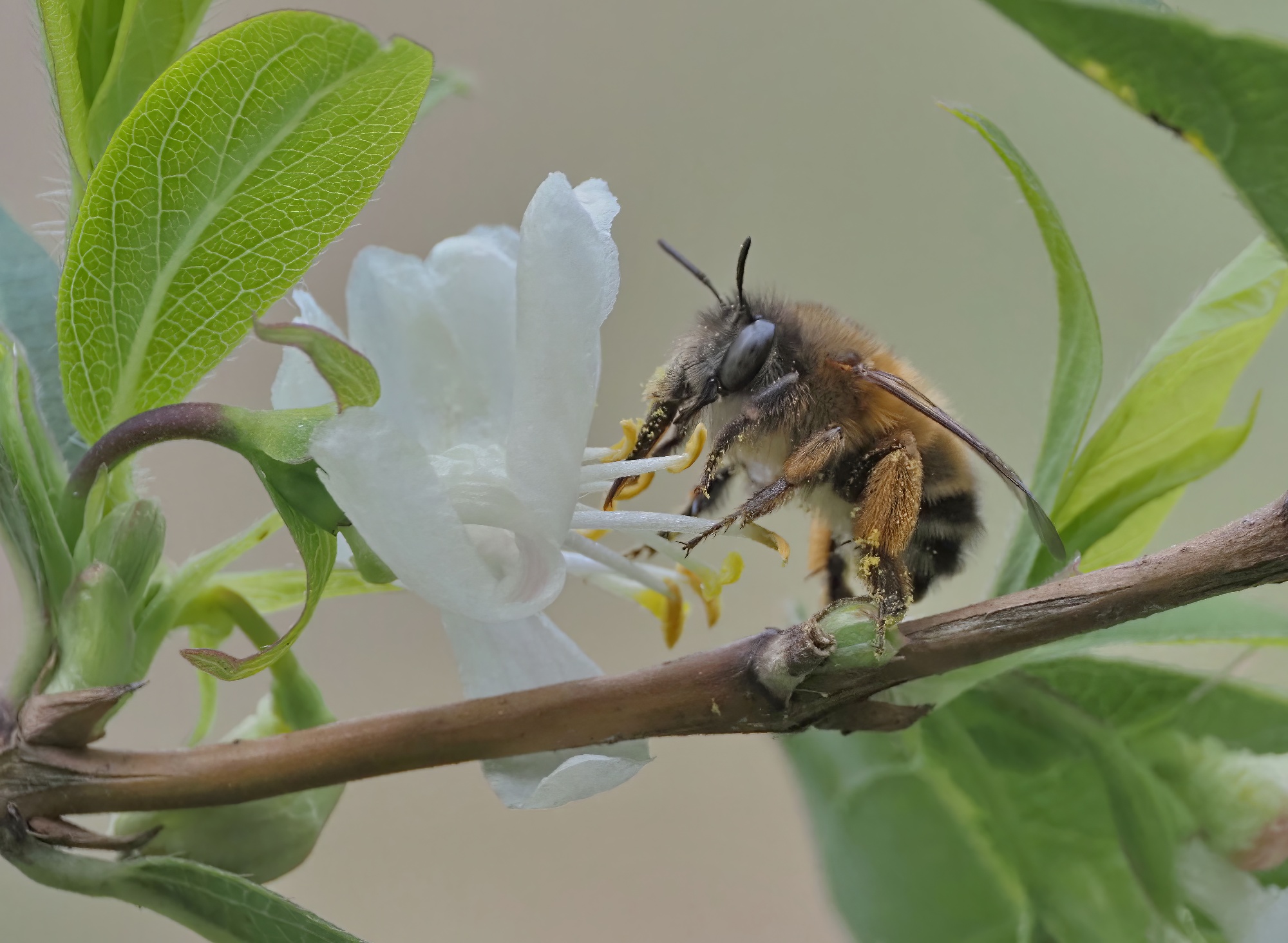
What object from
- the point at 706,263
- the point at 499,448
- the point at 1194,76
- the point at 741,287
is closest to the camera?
the point at 1194,76

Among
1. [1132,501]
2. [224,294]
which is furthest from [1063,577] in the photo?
[224,294]

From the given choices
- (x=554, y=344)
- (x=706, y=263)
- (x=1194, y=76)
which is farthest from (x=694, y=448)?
(x=706, y=263)

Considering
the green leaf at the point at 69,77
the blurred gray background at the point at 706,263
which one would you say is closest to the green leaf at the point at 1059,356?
the green leaf at the point at 69,77

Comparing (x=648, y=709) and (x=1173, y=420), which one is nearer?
(x=648, y=709)

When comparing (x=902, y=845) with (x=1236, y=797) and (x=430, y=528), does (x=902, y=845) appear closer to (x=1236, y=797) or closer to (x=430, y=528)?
(x=1236, y=797)

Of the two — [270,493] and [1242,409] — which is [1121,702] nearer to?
[270,493]

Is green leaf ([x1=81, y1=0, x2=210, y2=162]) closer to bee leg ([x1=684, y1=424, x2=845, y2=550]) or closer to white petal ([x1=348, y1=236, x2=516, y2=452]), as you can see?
white petal ([x1=348, y1=236, x2=516, y2=452])

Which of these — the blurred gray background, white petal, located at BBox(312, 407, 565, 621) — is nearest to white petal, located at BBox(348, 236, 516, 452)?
white petal, located at BBox(312, 407, 565, 621)
